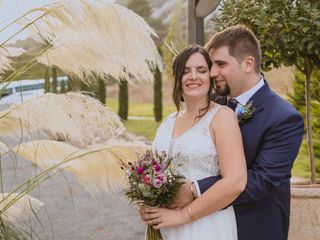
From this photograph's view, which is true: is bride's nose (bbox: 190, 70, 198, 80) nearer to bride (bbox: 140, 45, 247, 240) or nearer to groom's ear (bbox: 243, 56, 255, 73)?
bride (bbox: 140, 45, 247, 240)

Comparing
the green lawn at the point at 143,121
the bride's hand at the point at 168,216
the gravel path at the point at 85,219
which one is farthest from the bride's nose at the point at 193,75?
the green lawn at the point at 143,121

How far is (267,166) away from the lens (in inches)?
88.6

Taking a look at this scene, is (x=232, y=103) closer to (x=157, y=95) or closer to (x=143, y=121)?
(x=157, y=95)

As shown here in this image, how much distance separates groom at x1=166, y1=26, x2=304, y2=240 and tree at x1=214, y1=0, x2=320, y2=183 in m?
1.45

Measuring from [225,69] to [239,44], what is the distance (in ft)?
0.36

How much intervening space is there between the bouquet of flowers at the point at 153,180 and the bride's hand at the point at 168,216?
1.0 inches

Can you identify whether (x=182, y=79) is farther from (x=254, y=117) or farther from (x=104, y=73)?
(x=104, y=73)

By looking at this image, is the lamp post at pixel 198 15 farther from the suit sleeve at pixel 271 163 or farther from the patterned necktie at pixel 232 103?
the suit sleeve at pixel 271 163

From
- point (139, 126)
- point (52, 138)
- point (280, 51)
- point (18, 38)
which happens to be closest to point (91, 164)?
point (52, 138)

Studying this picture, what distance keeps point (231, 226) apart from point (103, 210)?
233 inches

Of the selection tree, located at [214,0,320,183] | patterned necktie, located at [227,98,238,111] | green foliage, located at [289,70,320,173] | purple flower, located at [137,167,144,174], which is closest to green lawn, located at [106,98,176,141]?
green foliage, located at [289,70,320,173]

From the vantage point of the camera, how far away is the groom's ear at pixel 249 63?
2387mm

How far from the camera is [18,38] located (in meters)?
2.95

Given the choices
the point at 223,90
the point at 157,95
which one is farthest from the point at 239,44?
the point at 157,95
